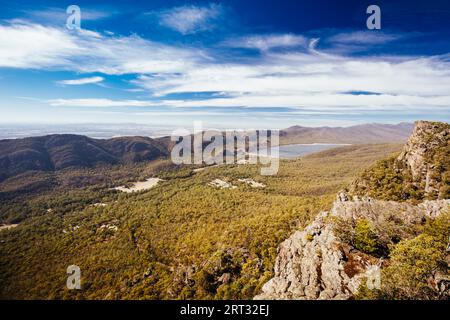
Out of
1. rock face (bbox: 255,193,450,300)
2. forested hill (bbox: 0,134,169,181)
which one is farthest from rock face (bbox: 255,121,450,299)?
forested hill (bbox: 0,134,169,181)

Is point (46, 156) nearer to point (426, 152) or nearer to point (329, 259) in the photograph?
point (329, 259)

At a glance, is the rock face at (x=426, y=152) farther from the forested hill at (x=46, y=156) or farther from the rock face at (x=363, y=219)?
the forested hill at (x=46, y=156)

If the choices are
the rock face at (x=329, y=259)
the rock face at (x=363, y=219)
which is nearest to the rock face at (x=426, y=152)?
the rock face at (x=363, y=219)

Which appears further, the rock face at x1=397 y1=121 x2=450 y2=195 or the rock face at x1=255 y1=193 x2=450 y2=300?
the rock face at x1=397 y1=121 x2=450 y2=195

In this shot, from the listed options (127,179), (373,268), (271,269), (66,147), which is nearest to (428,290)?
(373,268)

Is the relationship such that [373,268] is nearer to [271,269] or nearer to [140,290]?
[271,269]

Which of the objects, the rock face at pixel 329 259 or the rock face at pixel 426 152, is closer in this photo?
the rock face at pixel 329 259

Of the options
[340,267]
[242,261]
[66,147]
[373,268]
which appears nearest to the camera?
[373,268]

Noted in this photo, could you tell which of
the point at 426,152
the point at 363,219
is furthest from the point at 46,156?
the point at 426,152

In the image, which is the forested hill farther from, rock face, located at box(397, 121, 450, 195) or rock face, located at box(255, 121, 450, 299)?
rock face, located at box(397, 121, 450, 195)
